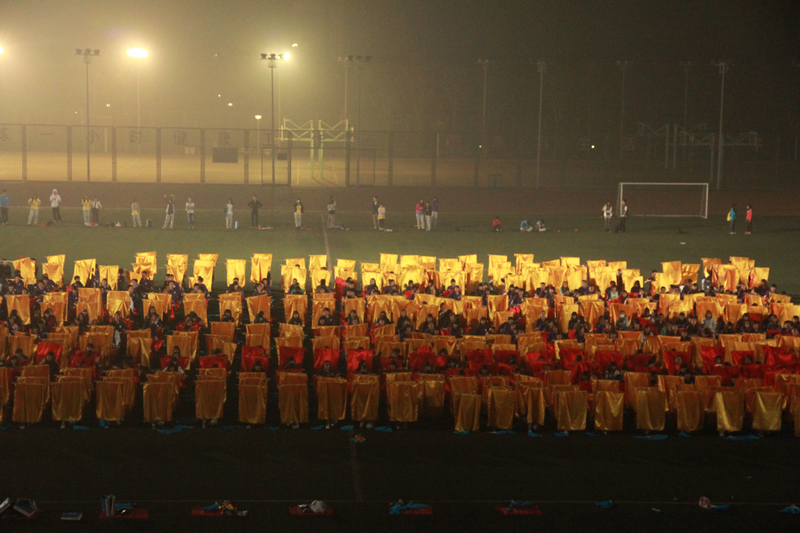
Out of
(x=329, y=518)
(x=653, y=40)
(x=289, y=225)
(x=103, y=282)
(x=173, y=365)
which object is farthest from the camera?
(x=653, y=40)

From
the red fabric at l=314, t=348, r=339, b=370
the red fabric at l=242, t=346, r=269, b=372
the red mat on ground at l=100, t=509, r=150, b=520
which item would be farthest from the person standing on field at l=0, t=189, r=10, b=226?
the red mat on ground at l=100, t=509, r=150, b=520

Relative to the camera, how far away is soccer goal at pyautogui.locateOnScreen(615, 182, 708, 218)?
5006 cm

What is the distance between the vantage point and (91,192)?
49.1 metres

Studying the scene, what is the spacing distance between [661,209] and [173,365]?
39.7 metres

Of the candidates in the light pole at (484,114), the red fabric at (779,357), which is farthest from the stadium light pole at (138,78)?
the red fabric at (779,357)

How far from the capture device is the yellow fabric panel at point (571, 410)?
1409cm

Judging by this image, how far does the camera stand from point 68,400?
13977 mm

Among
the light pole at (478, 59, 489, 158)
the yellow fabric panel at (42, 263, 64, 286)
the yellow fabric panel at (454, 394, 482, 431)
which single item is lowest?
the yellow fabric panel at (454, 394, 482, 431)

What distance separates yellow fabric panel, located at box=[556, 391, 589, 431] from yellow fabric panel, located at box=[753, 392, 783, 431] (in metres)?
2.70

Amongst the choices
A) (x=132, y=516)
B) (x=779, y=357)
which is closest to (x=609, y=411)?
(x=779, y=357)

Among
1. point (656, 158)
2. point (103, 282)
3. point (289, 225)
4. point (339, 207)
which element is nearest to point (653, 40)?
point (656, 158)

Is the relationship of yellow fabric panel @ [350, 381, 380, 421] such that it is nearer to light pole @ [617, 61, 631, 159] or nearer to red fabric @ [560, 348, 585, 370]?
red fabric @ [560, 348, 585, 370]

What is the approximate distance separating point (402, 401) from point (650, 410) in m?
3.95

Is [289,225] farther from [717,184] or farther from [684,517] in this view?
[684,517]
